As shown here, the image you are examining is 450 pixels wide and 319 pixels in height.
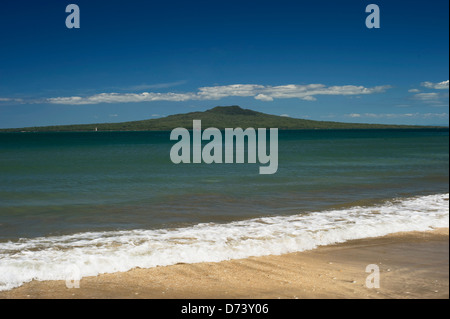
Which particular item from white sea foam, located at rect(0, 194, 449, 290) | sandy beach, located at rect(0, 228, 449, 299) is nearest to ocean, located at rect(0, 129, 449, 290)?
white sea foam, located at rect(0, 194, 449, 290)

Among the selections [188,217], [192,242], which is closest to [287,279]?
[192,242]

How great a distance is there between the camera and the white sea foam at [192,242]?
755 centimetres

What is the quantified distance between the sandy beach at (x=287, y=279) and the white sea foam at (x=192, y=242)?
13.9 inches

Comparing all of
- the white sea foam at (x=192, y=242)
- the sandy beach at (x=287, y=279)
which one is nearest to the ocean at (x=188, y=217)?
the white sea foam at (x=192, y=242)

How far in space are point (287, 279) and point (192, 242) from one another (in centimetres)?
290

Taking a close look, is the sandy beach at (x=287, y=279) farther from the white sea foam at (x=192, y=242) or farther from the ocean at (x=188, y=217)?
the ocean at (x=188, y=217)

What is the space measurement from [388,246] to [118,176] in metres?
18.2

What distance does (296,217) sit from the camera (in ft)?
39.7

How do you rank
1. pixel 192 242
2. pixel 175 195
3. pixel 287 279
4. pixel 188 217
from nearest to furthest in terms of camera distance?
pixel 287 279
pixel 192 242
pixel 188 217
pixel 175 195

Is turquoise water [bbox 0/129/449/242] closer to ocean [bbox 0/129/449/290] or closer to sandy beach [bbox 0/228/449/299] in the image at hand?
ocean [bbox 0/129/449/290]

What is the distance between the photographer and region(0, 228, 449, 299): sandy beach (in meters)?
6.25

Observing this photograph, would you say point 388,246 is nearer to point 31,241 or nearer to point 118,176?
point 31,241

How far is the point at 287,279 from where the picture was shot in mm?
6926

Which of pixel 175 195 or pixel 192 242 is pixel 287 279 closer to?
pixel 192 242
